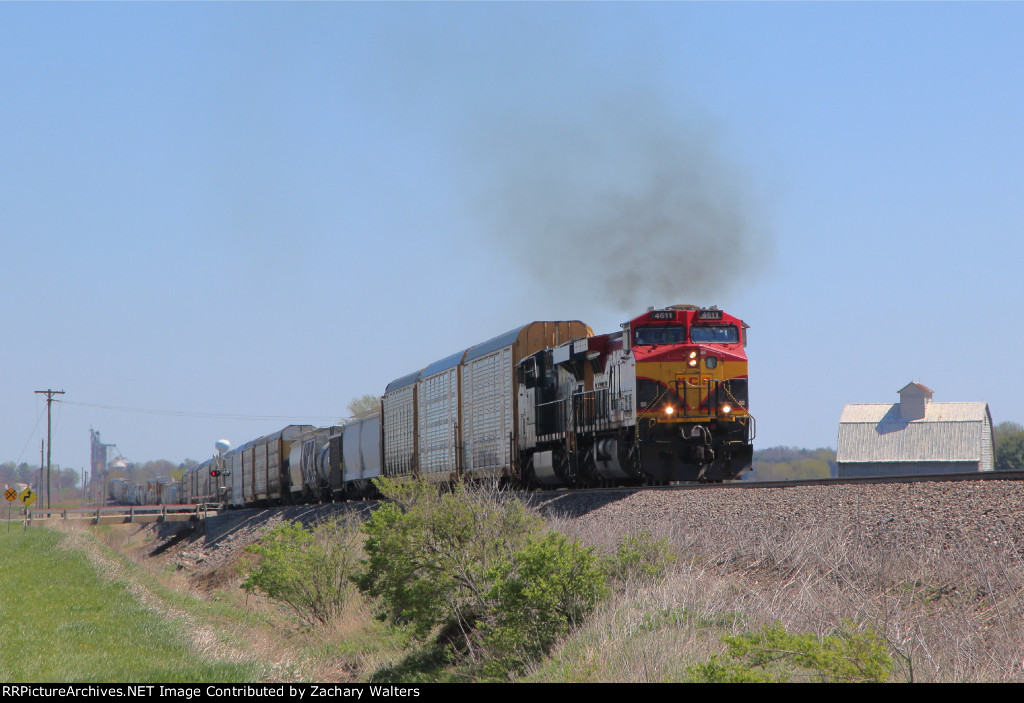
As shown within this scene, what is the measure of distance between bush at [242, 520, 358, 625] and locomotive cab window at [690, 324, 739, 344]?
7.94 meters

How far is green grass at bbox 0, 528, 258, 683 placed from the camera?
413 inches

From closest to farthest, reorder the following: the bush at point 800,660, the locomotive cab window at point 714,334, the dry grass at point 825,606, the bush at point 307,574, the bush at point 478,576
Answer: the bush at point 800,660
the dry grass at point 825,606
the bush at point 478,576
the bush at point 307,574
the locomotive cab window at point 714,334

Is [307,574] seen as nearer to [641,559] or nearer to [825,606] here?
[641,559]

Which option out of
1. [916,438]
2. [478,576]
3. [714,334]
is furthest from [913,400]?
[478,576]

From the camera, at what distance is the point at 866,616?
7582 mm

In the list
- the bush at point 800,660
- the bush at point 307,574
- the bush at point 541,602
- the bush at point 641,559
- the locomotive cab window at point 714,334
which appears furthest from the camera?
the locomotive cab window at point 714,334

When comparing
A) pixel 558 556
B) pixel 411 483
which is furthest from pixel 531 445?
pixel 558 556

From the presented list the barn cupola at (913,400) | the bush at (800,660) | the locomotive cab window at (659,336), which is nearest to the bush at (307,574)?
the locomotive cab window at (659,336)

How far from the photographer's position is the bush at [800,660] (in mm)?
6172

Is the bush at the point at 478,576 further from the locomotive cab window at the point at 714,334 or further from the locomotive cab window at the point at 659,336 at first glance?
the locomotive cab window at the point at 714,334

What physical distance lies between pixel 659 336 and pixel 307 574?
7.98 metres

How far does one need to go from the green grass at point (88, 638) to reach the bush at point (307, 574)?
2.17 meters

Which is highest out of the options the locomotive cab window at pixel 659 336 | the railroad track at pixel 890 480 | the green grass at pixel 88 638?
the locomotive cab window at pixel 659 336
